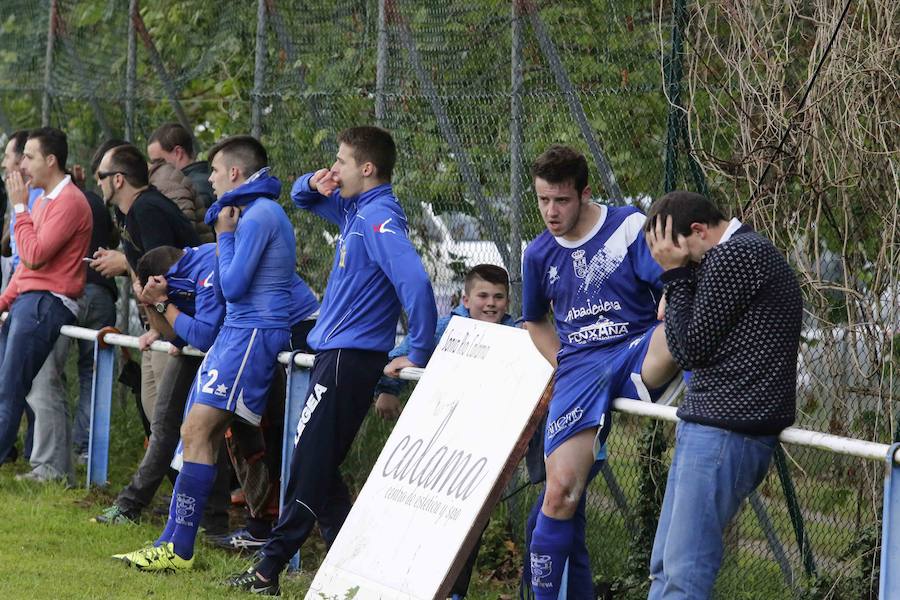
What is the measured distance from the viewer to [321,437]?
6.19 metres

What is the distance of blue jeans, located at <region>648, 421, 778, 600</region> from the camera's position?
179 inches

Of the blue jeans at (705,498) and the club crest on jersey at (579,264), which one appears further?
the club crest on jersey at (579,264)

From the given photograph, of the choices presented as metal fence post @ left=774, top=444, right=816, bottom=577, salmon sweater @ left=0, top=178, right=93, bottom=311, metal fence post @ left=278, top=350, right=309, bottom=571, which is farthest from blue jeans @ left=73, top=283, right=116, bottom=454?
metal fence post @ left=774, top=444, right=816, bottom=577

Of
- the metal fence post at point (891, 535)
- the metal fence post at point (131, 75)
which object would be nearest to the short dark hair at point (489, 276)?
the metal fence post at point (891, 535)

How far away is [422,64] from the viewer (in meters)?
7.73

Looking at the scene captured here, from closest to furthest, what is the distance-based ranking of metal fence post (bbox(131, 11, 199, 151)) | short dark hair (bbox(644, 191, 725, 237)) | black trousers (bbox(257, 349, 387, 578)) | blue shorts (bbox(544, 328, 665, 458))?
1. short dark hair (bbox(644, 191, 725, 237))
2. blue shorts (bbox(544, 328, 665, 458))
3. black trousers (bbox(257, 349, 387, 578))
4. metal fence post (bbox(131, 11, 199, 151))

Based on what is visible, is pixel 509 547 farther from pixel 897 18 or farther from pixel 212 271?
pixel 897 18

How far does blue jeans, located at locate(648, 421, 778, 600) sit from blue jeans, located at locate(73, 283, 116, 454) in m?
5.47

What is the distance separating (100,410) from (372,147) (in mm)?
3008

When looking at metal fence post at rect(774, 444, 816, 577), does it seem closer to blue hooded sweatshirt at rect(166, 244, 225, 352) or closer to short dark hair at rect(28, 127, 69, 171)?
blue hooded sweatshirt at rect(166, 244, 225, 352)

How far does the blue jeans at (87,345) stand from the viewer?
9.14m

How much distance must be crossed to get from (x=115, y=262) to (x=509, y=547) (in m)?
2.86

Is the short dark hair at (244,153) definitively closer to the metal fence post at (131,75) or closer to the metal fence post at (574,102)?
the metal fence post at (574,102)

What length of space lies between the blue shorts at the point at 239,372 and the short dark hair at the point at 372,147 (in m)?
1.01
